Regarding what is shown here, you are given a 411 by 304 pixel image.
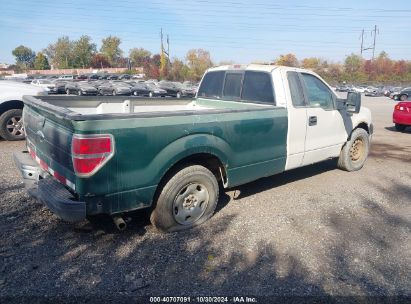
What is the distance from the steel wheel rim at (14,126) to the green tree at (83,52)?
9945 centimetres

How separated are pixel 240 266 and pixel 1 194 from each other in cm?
358


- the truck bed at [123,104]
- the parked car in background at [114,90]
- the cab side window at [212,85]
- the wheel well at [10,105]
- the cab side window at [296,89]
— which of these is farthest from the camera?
the parked car in background at [114,90]

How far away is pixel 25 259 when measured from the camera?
11.2 ft

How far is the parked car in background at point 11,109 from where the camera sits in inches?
314

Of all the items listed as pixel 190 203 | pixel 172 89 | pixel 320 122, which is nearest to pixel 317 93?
pixel 320 122

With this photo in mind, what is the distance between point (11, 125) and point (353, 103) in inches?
287

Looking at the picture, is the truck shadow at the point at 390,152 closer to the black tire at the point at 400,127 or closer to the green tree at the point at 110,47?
the black tire at the point at 400,127

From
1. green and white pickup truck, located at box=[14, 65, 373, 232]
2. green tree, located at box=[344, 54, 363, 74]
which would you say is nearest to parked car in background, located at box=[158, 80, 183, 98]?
green and white pickup truck, located at box=[14, 65, 373, 232]

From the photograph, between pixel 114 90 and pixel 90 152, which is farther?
pixel 114 90

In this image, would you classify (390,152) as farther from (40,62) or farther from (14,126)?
(40,62)

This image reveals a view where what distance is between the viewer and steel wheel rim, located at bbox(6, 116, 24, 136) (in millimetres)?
8141

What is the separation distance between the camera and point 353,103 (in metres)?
5.98

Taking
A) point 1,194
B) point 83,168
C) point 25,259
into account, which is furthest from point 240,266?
point 1,194

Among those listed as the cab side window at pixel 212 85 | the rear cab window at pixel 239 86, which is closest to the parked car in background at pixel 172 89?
the cab side window at pixel 212 85
